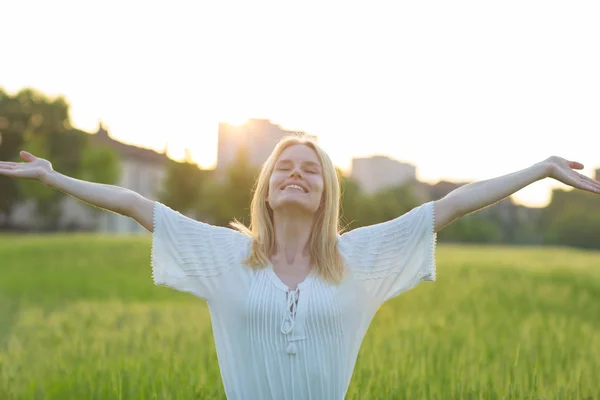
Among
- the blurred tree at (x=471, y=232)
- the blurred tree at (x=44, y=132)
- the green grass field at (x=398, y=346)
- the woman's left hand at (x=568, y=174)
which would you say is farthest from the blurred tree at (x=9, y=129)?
the woman's left hand at (x=568, y=174)

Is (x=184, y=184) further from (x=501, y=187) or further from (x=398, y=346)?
(x=501, y=187)

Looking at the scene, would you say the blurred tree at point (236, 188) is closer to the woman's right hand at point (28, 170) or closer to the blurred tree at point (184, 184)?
the blurred tree at point (184, 184)

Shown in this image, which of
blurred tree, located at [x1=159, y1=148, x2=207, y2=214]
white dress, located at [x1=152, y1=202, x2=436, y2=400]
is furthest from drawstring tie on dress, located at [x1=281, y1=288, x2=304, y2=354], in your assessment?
blurred tree, located at [x1=159, y1=148, x2=207, y2=214]

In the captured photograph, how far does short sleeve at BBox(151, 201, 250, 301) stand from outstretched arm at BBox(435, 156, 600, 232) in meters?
1.02

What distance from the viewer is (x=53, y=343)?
27.5 ft

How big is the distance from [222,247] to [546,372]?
3.69 m

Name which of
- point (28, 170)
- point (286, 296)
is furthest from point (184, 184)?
point (286, 296)

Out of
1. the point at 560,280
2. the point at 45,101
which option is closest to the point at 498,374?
the point at 560,280

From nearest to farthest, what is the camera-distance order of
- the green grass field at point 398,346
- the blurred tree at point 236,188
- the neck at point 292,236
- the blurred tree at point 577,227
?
the neck at point 292,236 → the green grass field at point 398,346 → the blurred tree at point 236,188 → the blurred tree at point 577,227

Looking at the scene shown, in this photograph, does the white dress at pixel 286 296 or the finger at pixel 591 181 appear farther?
the finger at pixel 591 181

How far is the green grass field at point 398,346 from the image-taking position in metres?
5.39

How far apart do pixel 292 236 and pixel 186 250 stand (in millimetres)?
542

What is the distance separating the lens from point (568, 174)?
364 cm

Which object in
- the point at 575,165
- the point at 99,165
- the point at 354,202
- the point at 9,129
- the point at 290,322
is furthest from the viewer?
the point at 354,202
